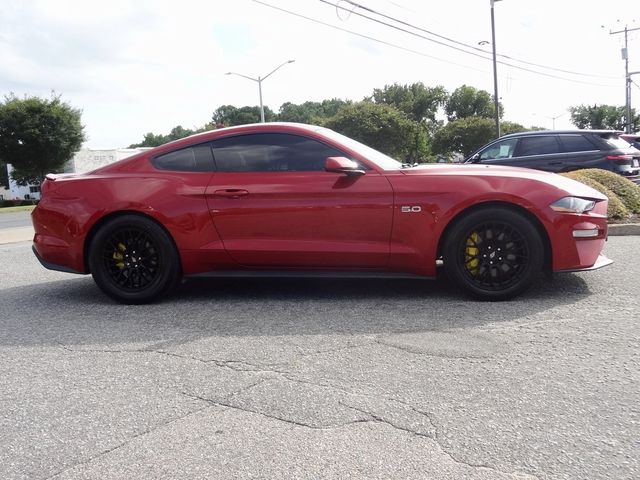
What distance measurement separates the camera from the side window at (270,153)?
4688 millimetres

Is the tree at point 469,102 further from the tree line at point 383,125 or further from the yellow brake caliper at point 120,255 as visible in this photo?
the yellow brake caliper at point 120,255

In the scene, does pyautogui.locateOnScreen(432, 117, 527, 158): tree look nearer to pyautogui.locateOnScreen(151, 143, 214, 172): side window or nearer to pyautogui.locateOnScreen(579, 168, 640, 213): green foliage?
pyautogui.locateOnScreen(579, 168, 640, 213): green foliage

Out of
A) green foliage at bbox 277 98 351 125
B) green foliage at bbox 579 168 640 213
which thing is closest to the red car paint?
green foliage at bbox 579 168 640 213

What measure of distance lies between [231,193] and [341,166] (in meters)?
0.94

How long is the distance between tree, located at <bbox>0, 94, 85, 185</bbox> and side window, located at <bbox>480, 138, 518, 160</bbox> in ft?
124

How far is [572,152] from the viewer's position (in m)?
10.4

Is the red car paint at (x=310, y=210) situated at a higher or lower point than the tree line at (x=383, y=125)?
lower

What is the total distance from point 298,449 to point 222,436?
37cm

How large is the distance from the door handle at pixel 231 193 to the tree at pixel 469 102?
8423 cm

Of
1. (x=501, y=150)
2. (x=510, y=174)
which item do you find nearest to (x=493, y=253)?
(x=510, y=174)

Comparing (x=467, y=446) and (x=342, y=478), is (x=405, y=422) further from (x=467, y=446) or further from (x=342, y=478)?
(x=342, y=478)

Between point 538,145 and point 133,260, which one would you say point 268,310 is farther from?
point 538,145

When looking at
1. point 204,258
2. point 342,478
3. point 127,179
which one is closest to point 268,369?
point 342,478

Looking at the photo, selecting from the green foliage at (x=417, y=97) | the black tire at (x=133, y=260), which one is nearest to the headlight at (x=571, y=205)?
the black tire at (x=133, y=260)
